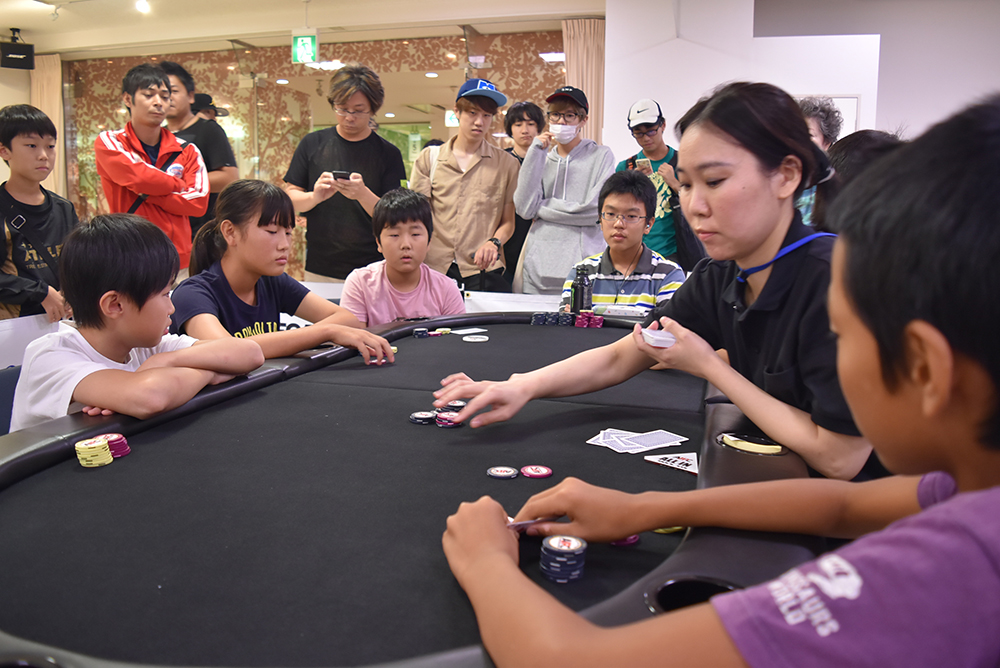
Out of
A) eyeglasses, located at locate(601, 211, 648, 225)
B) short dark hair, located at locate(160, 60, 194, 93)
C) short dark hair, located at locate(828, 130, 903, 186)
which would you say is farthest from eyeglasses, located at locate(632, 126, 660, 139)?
short dark hair, located at locate(160, 60, 194, 93)

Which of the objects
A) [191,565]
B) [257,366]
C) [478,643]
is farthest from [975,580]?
[257,366]

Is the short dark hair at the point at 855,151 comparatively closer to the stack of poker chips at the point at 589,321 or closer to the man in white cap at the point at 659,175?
the stack of poker chips at the point at 589,321

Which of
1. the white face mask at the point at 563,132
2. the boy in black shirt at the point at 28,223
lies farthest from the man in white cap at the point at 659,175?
the boy in black shirt at the point at 28,223

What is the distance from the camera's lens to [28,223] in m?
3.21

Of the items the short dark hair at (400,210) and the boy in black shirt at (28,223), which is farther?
the boy in black shirt at (28,223)

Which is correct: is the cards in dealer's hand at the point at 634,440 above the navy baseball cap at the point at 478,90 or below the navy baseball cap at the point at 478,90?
below

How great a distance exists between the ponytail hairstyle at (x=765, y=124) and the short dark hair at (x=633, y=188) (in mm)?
1662

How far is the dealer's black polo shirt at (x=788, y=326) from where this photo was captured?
1159mm

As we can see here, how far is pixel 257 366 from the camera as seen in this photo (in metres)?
1.74

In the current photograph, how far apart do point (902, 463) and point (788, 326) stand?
2.28 ft

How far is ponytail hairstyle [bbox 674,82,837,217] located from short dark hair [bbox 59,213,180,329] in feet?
4.07

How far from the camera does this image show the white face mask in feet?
12.2

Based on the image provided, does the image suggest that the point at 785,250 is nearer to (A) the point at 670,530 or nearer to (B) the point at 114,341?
(A) the point at 670,530

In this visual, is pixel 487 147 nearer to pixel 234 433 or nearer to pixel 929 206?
pixel 234 433
